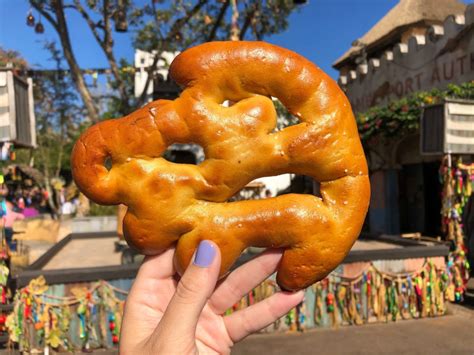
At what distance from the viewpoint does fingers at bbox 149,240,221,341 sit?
5.49 ft

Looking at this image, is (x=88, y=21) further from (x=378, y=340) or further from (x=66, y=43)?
(x=378, y=340)

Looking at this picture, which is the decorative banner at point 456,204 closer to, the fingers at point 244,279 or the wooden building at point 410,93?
the wooden building at point 410,93

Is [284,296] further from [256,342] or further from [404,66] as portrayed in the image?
[404,66]

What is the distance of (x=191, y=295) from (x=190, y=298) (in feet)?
0.05

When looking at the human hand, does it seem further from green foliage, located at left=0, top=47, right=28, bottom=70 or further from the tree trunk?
the tree trunk

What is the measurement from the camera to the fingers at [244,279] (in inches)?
80.8

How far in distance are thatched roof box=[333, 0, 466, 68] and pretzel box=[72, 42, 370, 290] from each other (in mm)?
16290

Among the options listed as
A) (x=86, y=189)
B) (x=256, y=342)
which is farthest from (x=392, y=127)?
(x=86, y=189)

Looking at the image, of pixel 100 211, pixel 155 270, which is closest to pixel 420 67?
pixel 155 270

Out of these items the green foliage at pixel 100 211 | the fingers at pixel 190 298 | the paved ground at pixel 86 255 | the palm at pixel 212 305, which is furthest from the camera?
the green foliage at pixel 100 211

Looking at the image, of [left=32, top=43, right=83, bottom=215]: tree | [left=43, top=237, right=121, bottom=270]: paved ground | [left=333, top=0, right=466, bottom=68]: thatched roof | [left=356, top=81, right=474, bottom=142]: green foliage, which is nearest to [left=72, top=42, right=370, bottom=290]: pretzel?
[left=43, top=237, right=121, bottom=270]: paved ground

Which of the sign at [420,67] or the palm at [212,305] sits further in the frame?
the sign at [420,67]

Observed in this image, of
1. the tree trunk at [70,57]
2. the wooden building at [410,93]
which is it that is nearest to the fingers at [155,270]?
the tree trunk at [70,57]

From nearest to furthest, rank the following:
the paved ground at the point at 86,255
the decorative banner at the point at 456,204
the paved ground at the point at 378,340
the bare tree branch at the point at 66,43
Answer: the paved ground at the point at 378,340 → the decorative banner at the point at 456,204 → the paved ground at the point at 86,255 → the bare tree branch at the point at 66,43
